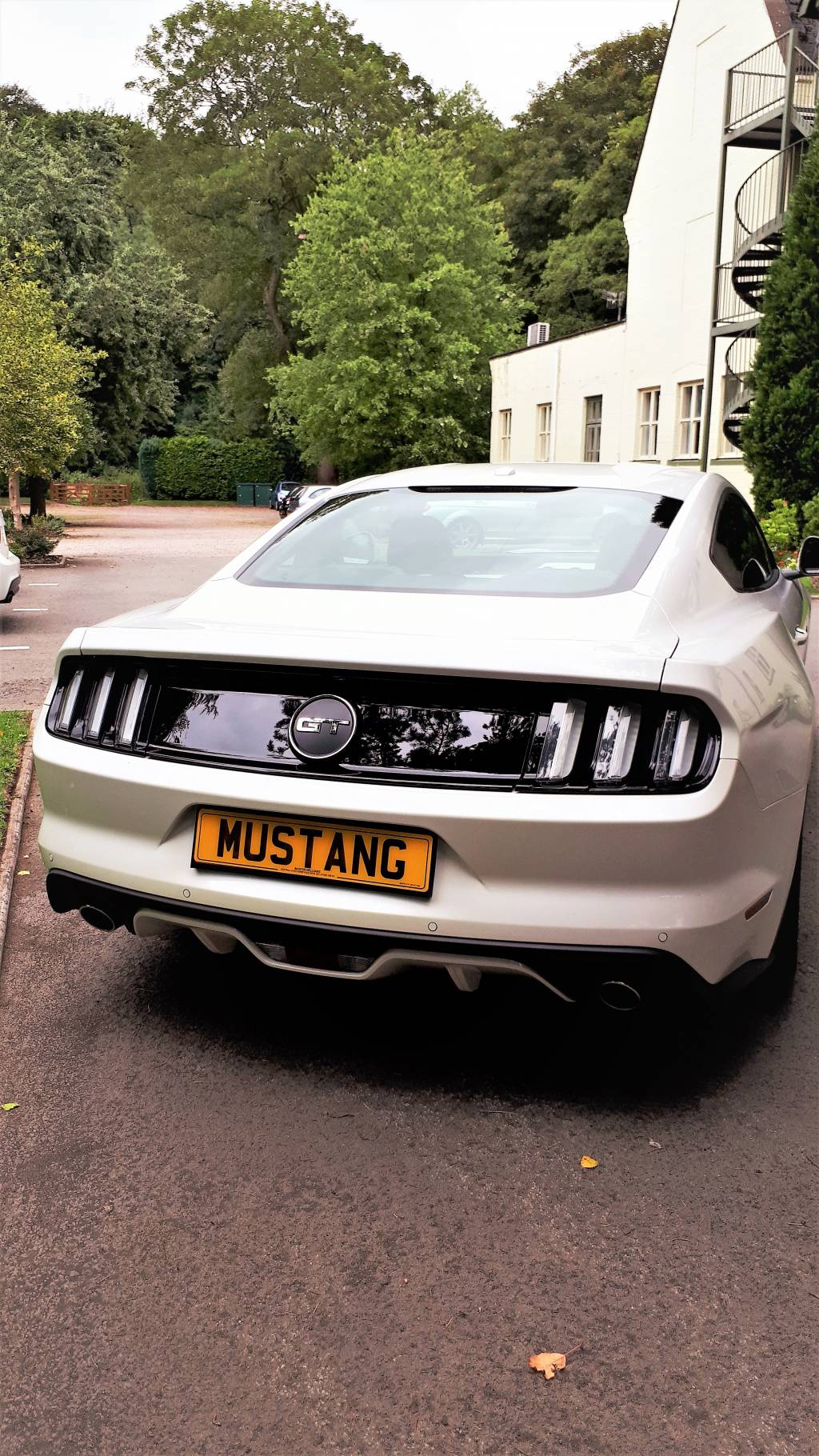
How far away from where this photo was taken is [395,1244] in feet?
8.97

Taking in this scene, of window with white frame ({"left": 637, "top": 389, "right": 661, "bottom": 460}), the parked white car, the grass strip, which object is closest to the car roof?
the grass strip

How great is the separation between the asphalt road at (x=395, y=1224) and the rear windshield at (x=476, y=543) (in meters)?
1.14

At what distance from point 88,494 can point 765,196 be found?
123 ft

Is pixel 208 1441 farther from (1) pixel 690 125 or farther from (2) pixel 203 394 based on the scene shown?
(2) pixel 203 394

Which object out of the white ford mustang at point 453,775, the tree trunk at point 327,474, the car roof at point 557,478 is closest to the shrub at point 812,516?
the car roof at point 557,478

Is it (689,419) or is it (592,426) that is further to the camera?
(592,426)

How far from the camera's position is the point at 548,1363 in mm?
2361

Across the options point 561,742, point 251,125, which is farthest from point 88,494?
point 561,742

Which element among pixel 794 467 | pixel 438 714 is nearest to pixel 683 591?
pixel 438 714

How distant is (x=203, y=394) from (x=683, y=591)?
2716 inches

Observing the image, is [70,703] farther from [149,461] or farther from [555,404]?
[149,461]

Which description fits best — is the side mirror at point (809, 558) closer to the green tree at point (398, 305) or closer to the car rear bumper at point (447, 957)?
the car rear bumper at point (447, 957)

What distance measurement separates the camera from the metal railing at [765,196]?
21.8 meters

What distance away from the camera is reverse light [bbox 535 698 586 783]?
3.00 meters
